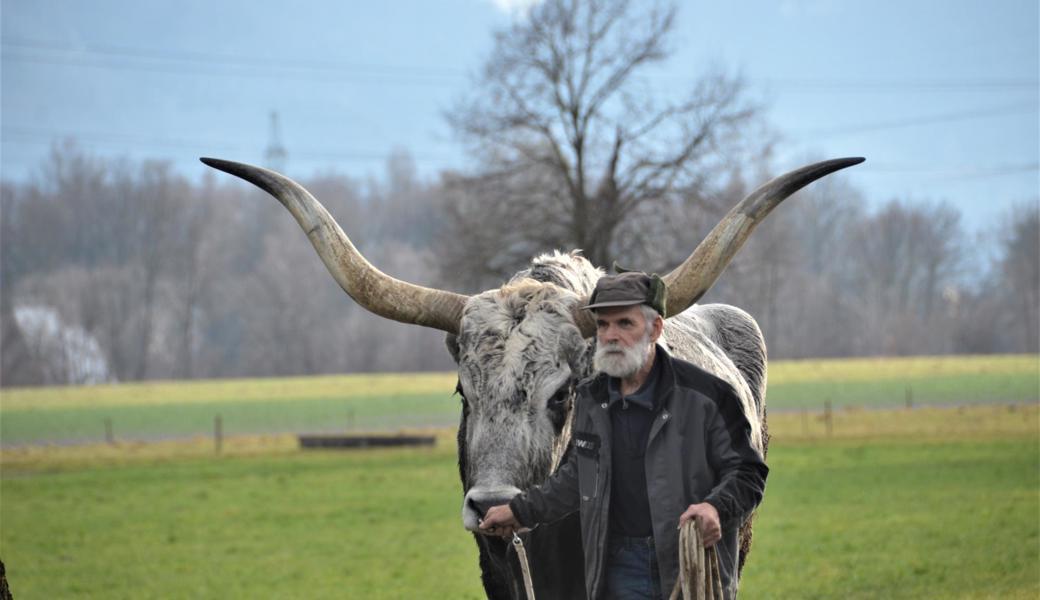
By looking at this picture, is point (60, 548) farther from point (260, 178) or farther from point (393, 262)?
point (393, 262)

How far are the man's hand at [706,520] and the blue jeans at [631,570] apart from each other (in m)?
0.28

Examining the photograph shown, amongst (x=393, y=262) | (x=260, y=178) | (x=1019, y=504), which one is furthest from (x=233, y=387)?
(x=260, y=178)

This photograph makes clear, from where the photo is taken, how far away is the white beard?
14.8 ft

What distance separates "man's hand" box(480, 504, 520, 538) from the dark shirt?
422mm

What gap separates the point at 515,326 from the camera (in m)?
5.38

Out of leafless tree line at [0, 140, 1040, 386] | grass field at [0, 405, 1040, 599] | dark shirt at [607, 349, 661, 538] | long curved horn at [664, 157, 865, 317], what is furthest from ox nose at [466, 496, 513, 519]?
leafless tree line at [0, 140, 1040, 386]

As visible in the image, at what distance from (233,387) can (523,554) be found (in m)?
69.7

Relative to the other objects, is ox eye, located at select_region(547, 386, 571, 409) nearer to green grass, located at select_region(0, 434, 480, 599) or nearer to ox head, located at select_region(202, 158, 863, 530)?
ox head, located at select_region(202, 158, 863, 530)

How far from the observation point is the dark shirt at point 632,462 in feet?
14.8

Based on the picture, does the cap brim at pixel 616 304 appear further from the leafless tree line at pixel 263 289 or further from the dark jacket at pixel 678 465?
the leafless tree line at pixel 263 289

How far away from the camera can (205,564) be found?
1558 centimetres

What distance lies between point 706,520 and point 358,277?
2.63 metres

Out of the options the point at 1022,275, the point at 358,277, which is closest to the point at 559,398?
the point at 358,277

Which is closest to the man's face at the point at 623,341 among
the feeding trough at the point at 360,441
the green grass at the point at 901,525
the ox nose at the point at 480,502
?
the ox nose at the point at 480,502
